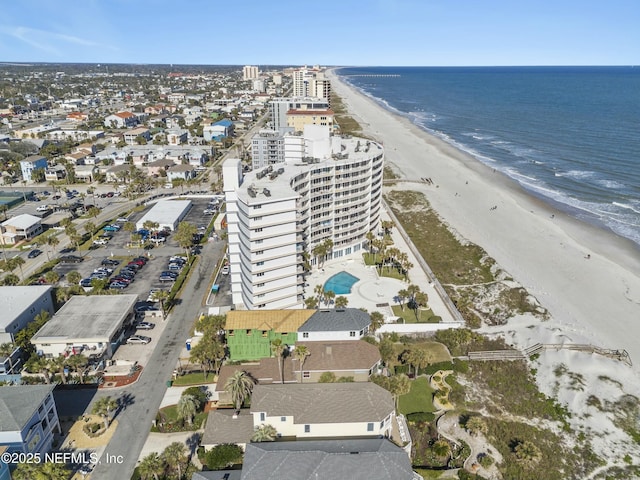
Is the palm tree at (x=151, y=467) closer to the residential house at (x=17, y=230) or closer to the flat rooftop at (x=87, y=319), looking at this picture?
the flat rooftop at (x=87, y=319)

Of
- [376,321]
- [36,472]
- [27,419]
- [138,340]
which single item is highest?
[27,419]

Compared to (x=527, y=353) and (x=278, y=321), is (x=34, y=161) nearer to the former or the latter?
(x=278, y=321)

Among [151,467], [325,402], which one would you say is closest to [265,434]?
[325,402]

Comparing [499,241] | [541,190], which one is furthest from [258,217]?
[541,190]

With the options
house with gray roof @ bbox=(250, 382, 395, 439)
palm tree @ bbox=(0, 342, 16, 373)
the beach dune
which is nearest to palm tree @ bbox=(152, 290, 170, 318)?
palm tree @ bbox=(0, 342, 16, 373)

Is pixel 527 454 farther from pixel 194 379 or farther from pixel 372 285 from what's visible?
pixel 194 379

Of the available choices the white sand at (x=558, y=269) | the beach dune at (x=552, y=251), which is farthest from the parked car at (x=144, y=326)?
the beach dune at (x=552, y=251)

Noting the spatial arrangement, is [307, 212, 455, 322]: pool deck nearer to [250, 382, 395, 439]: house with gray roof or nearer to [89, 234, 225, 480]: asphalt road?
[89, 234, 225, 480]: asphalt road
